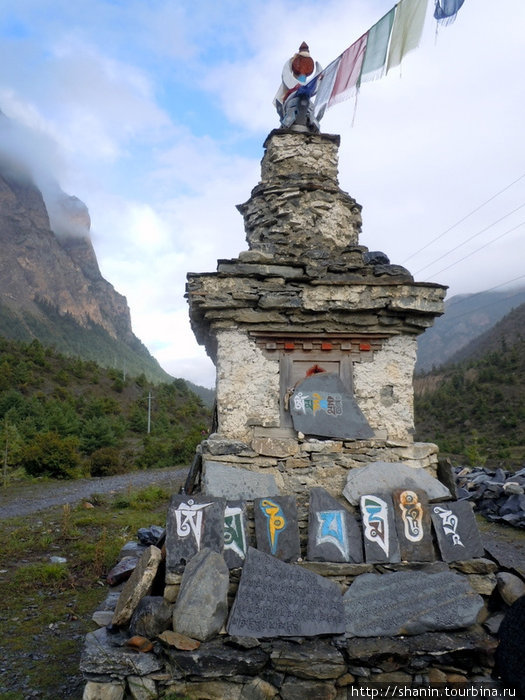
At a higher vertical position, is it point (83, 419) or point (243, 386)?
point (83, 419)

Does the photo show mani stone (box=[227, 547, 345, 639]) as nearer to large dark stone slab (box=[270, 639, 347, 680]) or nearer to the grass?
large dark stone slab (box=[270, 639, 347, 680])

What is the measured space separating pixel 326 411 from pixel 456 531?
184 centimetres

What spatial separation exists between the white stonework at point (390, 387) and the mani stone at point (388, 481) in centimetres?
39

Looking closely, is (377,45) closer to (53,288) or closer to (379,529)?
(379,529)

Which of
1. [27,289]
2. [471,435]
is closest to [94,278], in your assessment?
[27,289]

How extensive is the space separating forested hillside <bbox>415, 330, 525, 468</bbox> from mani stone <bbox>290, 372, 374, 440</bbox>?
1563 cm

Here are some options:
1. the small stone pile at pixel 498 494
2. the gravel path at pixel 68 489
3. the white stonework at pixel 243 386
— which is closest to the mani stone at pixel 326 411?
the white stonework at pixel 243 386

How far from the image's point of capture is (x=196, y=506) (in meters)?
4.90

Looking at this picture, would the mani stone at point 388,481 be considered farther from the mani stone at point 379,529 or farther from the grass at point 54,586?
the grass at point 54,586

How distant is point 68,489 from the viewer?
16.0 meters

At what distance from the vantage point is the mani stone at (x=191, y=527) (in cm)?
469

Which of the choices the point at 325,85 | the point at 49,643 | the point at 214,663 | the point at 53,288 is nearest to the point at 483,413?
the point at 325,85

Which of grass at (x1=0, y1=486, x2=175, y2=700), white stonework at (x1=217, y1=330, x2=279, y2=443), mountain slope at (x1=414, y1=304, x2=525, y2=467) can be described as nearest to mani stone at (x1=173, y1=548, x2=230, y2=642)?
grass at (x1=0, y1=486, x2=175, y2=700)

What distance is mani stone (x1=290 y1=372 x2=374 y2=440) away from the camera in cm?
548
